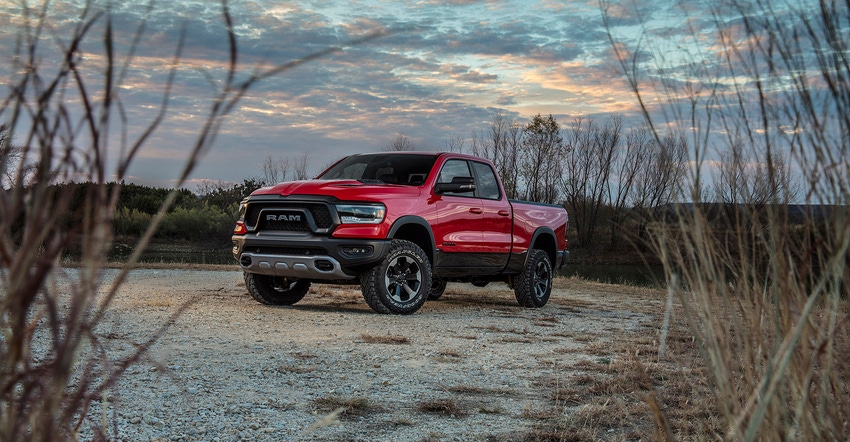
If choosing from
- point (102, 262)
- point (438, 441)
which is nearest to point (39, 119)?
point (102, 262)

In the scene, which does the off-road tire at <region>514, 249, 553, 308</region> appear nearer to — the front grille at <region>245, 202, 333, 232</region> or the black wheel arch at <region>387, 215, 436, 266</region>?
the black wheel arch at <region>387, 215, 436, 266</region>

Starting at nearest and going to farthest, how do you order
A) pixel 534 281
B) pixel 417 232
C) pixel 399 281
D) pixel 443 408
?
pixel 443 408 < pixel 399 281 < pixel 417 232 < pixel 534 281

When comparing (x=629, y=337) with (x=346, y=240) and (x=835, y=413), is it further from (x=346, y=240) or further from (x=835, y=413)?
(x=835, y=413)

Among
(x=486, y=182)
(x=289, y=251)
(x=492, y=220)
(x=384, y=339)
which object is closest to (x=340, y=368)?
(x=384, y=339)

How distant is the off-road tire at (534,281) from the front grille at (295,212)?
11.4ft

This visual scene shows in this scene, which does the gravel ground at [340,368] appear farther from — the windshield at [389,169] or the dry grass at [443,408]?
the windshield at [389,169]

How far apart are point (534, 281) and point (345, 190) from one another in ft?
11.9

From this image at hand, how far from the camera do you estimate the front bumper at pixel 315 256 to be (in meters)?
8.87

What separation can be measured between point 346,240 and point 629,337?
3.19m

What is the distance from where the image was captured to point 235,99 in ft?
4.76

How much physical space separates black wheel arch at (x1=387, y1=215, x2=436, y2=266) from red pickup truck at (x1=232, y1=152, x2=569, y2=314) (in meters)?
0.01

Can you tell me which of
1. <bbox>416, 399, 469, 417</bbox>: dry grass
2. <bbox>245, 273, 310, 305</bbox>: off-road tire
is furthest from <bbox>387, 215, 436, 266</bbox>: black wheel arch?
<bbox>416, 399, 469, 417</bbox>: dry grass

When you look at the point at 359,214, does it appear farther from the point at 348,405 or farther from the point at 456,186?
the point at 348,405

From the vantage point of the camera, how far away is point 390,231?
9.14m
